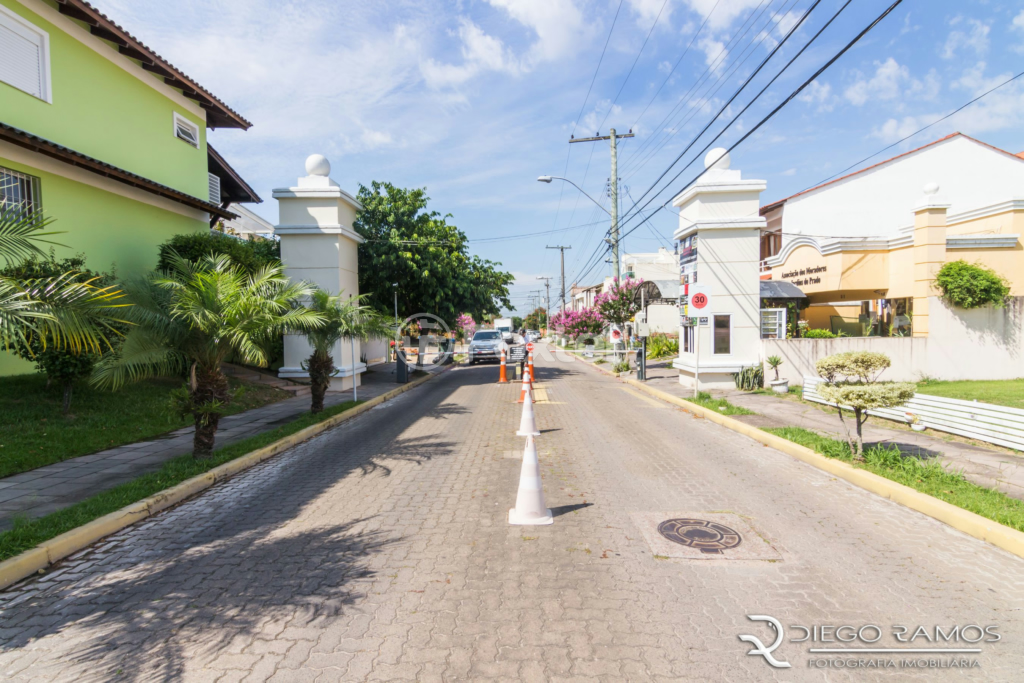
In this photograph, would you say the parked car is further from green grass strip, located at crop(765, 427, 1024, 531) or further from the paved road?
the paved road

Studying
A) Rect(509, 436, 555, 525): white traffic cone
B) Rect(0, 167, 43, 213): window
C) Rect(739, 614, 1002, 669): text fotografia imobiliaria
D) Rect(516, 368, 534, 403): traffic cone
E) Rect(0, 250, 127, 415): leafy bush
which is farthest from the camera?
Rect(0, 167, 43, 213): window

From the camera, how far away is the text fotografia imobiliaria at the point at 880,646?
3.04 m

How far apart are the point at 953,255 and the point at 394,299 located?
1714 cm

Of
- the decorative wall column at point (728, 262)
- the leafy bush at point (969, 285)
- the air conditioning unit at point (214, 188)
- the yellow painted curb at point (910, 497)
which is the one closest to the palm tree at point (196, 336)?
the yellow painted curb at point (910, 497)

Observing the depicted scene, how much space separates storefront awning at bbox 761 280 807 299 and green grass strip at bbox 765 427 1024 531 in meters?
12.7

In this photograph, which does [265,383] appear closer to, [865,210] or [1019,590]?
[1019,590]

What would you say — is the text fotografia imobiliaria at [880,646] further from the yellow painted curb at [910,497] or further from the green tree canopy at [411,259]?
the green tree canopy at [411,259]

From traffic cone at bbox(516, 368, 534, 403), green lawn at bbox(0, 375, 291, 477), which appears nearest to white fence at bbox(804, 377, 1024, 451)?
traffic cone at bbox(516, 368, 534, 403)

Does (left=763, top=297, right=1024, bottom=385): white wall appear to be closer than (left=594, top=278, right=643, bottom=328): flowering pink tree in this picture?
Yes

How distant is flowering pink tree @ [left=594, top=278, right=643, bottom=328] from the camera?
22.8 metres

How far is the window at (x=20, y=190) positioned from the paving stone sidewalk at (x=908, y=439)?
14.1 m

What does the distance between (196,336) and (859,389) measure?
8.39m

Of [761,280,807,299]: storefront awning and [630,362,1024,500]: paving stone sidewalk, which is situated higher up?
[761,280,807,299]: storefront awning

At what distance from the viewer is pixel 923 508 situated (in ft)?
17.6
